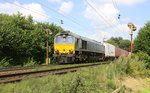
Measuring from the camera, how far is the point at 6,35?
26312mm

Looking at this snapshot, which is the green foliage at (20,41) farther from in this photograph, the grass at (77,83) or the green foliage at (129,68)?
the grass at (77,83)

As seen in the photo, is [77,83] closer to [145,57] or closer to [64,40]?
[145,57]

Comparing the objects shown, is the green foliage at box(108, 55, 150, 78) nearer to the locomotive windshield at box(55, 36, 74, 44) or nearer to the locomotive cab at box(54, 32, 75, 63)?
the locomotive cab at box(54, 32, 75, 63)

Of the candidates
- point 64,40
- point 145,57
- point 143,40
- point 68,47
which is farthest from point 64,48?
point 145,57

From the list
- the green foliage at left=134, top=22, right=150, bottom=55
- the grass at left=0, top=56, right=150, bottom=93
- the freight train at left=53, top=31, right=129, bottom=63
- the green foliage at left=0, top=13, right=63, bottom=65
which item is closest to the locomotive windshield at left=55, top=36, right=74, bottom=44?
the freight train at left=53, top=31, right=129, bottom=63

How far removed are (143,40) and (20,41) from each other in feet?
47.2

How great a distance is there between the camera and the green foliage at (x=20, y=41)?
2666 cm

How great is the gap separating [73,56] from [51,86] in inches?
680

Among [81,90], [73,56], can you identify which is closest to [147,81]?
[73,56]

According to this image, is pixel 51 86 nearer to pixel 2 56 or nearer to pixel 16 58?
pixel 2 56

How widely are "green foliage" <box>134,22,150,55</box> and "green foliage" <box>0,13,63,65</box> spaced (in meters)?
13.3

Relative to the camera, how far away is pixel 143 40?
80.3 ft

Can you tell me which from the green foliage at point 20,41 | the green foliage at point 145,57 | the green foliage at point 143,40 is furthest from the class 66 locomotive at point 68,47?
the green foliage at point 145,57

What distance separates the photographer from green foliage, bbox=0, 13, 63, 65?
2666 cm
